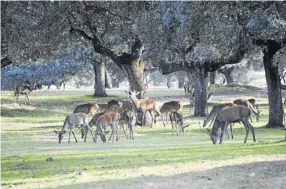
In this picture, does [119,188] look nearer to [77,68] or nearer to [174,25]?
[174,25]

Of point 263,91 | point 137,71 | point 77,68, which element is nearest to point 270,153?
point 137,71

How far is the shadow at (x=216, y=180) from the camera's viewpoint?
37.2ft

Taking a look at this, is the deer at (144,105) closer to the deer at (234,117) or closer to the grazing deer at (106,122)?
the grazing deer at (106,122)

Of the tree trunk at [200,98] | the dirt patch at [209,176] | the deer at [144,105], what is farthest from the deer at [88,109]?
the dirt patch at [209,176]

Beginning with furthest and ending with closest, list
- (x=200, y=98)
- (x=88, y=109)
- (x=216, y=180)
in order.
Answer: (x=200, y=98) → (x=88, y=109) → (x=216, y=180)

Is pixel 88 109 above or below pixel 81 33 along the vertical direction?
below

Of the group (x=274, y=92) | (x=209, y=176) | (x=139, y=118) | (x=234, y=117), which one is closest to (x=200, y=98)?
(x=139, y=118)

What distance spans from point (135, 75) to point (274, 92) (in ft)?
24.1

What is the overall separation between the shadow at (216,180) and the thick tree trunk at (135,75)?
56.3 ft

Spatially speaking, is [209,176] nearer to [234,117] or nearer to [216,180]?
[216,180]

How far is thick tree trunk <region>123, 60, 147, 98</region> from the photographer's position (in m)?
30.0

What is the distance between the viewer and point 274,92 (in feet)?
86.1

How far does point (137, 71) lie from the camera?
30.2 meters

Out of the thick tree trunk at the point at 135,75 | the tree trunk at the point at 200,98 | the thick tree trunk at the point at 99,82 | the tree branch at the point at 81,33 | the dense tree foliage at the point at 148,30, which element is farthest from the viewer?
the thick tree trunk at the point at 99,82
